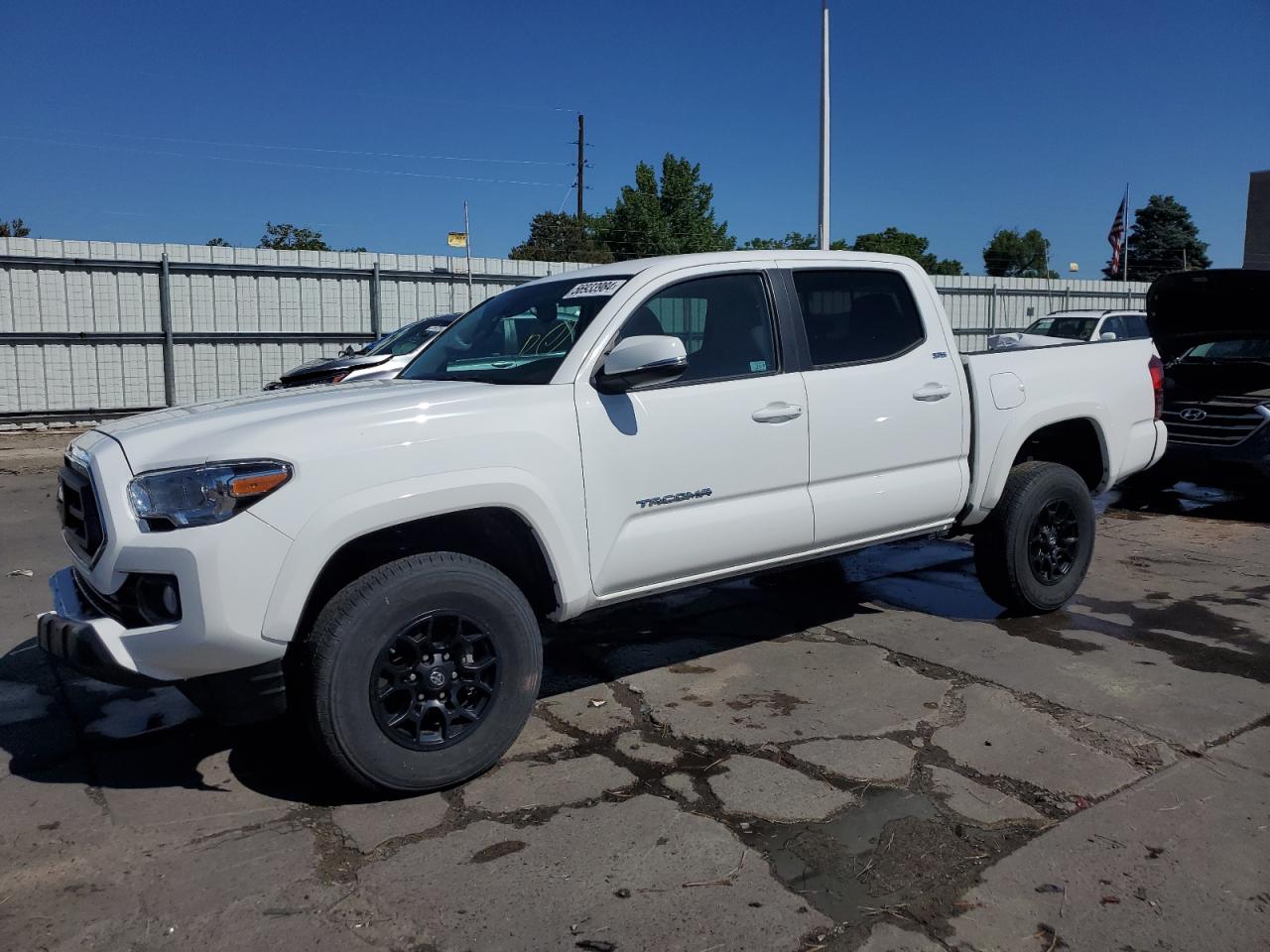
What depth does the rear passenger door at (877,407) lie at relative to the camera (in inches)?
175

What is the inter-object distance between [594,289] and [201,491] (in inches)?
72.2

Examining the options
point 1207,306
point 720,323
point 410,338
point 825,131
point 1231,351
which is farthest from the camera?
point 825,131

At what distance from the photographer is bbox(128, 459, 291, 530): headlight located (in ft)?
10.1

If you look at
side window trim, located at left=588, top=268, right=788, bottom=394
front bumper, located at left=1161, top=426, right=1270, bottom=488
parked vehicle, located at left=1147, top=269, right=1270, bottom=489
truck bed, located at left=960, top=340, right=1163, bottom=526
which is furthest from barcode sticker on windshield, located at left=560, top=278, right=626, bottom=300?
front bumper, located at left=1161, top=426, right=1270, bottom=488

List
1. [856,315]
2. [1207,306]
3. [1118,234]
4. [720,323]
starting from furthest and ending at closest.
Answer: [1118,234], [1207,306], [856,315], [720,323]

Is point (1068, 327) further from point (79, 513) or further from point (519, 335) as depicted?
point (79, 513)

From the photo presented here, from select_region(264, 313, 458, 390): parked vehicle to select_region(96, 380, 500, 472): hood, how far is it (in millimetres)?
6585

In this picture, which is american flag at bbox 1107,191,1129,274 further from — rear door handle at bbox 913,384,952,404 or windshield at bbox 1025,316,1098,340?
rear door handle at bbox 913,384,952,404

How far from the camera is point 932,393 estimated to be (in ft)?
15.7

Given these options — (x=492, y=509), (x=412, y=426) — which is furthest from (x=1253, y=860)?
(x=412, y=426)

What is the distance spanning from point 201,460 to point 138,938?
133cm

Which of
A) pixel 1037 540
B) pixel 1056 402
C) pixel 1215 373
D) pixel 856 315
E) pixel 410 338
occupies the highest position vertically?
pixel 410 338

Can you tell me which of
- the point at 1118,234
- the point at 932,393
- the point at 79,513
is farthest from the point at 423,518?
the point at 1118,234

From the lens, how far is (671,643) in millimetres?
5238
